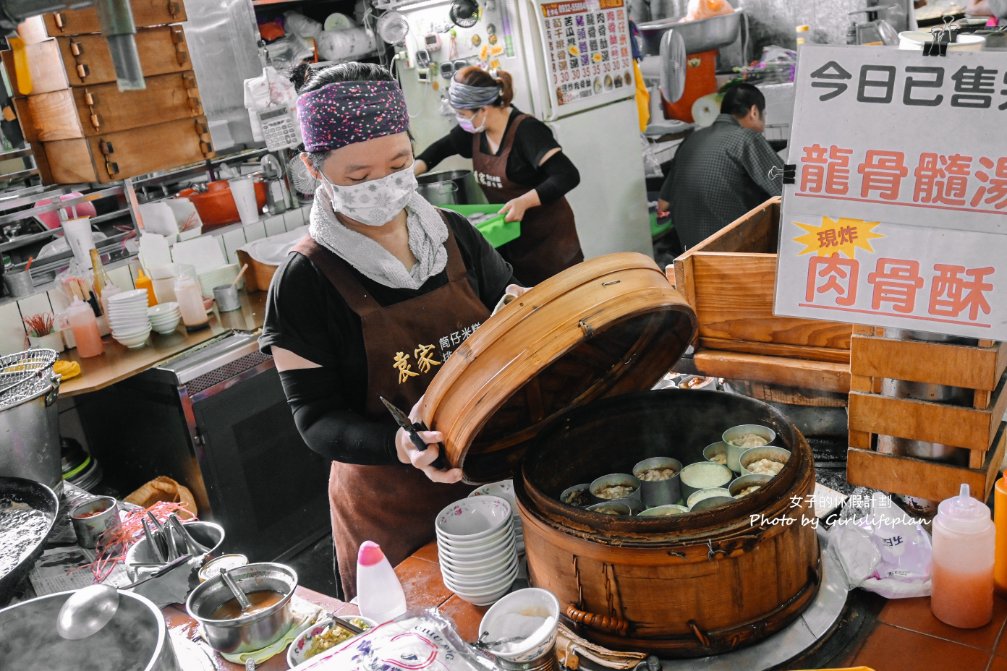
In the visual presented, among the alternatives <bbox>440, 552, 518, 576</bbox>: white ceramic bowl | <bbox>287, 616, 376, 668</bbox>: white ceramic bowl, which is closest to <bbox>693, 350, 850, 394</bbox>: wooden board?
<bbox>440, 552, 518, 576</bbox>: white ceramic bowl

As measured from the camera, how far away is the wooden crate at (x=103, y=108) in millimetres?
4012

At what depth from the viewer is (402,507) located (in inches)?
85.7

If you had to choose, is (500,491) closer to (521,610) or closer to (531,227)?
(521,610)

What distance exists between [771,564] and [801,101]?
2.68ft

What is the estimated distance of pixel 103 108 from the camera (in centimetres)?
407

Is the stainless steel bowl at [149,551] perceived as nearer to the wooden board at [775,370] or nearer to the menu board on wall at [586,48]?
the wooden board at [775,370]

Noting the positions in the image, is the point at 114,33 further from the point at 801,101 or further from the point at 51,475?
the point at 51,475

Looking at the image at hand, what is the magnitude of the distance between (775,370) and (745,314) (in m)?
0.18

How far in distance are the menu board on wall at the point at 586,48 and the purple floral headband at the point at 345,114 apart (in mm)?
3926

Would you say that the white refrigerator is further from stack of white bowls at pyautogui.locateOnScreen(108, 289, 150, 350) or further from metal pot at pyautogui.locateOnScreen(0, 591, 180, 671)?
metal pot at pyautogui.locateOnScreen(0, 591, 180, 671)

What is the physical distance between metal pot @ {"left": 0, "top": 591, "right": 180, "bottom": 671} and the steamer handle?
70 cm

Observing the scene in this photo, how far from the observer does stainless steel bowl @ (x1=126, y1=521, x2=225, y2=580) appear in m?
1.90

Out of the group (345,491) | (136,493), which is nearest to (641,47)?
(136,493)

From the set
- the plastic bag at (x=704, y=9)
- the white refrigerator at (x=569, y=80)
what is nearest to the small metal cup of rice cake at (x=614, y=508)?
the white refrigerator at (x=569, y=80)
